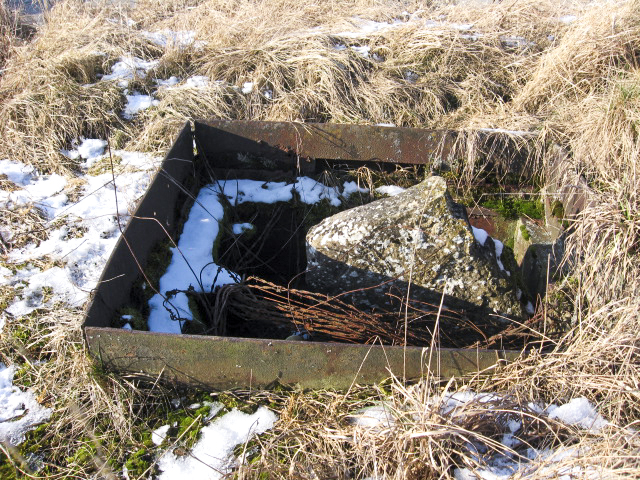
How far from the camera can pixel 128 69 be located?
5.59 meters

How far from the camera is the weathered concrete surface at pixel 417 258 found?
9.49ft

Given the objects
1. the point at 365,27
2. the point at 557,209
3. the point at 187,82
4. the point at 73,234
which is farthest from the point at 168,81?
the point at 557,209

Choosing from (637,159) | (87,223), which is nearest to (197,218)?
(87,223)

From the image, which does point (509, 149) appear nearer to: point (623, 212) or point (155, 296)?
point (623, 212)

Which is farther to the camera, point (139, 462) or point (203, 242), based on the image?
point (203, 242)

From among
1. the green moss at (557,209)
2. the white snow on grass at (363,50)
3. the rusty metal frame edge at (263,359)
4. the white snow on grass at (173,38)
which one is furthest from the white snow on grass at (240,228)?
the white snow on grass at (173,38)

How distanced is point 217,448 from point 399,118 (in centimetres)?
378

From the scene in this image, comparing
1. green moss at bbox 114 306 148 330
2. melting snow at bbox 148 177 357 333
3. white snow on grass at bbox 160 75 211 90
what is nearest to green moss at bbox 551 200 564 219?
melting snow at bbox 148 177 357 333

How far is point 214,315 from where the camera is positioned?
285cm

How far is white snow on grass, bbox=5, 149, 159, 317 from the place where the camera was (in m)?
2.98

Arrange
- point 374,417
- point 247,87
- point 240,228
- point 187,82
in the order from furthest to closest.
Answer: point 187,82 < point 247,87 < point 240,228 < point 374,417

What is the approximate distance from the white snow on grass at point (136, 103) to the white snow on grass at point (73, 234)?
1.97 ft

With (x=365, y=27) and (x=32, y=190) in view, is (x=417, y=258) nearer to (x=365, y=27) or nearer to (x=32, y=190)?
(x=32, y=190)

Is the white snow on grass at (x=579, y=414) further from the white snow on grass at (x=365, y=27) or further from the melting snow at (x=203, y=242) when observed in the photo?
the white snow on grass at (x=365, y=27)
